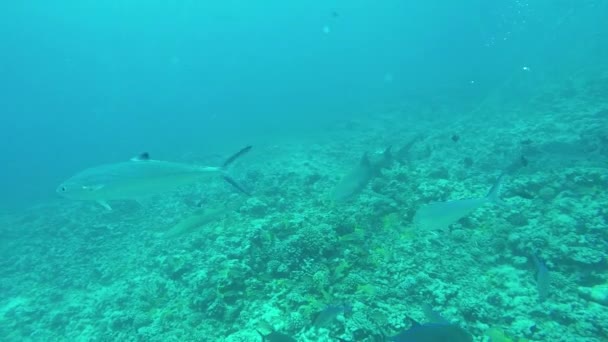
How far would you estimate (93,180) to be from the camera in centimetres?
490

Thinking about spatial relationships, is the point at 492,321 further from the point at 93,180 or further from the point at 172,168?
the point at 93,180

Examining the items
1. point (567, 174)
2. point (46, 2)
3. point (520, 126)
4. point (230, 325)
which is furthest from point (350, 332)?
point (46, 2)

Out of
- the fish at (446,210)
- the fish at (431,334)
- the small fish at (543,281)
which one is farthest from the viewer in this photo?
the fish at (446,210)

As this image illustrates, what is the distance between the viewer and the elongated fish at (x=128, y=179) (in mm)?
4863

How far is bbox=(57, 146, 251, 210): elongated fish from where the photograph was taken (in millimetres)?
4863

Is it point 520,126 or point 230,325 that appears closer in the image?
point 230,325

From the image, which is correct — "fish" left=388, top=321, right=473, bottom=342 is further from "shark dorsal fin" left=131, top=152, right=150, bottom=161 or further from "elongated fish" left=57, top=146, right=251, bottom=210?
"shark dorsal fin" left=131, top=152, right=150, bottom=161

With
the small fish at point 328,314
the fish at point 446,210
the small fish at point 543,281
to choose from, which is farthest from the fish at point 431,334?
the small fish at point 543,281

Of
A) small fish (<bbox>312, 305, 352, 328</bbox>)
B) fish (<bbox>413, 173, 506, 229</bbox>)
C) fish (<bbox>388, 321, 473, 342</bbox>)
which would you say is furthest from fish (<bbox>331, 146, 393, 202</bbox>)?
fish (<bbox>388, 321, 473, 342</bbox>)

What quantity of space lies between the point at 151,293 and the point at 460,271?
19.0 ft

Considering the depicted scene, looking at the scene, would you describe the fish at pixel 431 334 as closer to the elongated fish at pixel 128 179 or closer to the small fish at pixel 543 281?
the small fish at pixel 543 281

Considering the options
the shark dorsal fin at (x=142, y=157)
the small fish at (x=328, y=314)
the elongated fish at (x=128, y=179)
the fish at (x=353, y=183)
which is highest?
the shark dorsal fin at (x=142, y=157)

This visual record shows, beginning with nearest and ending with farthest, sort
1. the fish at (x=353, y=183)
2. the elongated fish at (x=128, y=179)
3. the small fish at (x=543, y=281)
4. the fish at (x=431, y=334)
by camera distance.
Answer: the fish at (x=431, y=334) → the small fish at (x=543, y=281) → the elongated fish at (x=128, y=179) → the fish at (x=353, y=183)

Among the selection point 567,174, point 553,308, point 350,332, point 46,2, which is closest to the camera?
point 350,332
